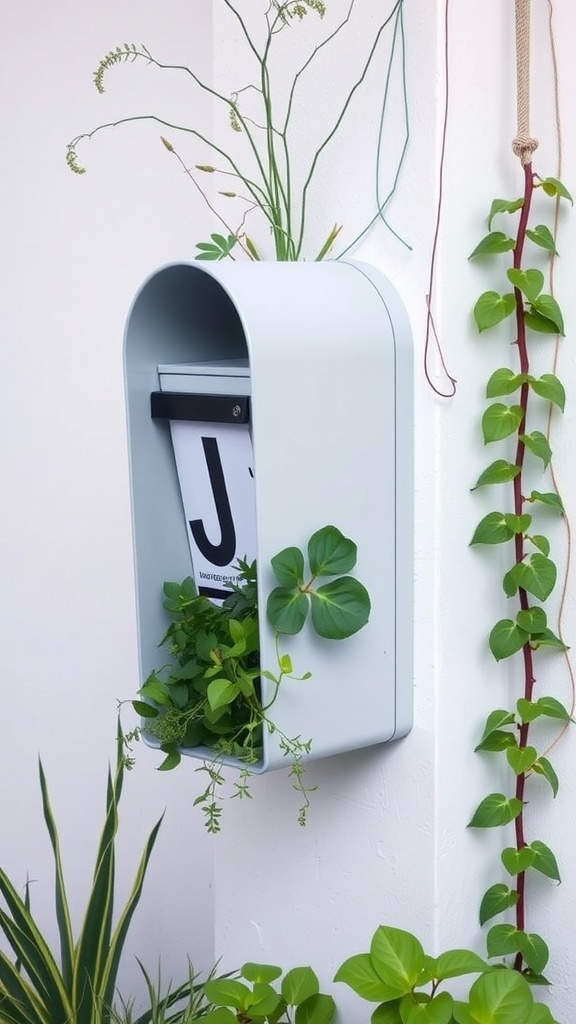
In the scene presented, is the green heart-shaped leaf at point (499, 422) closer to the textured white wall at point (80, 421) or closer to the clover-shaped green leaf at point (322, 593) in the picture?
the clover-shaped green leaf at point (322, 593)

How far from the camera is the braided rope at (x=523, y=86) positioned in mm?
1352

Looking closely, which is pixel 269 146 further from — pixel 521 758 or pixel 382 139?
pixel 521 758

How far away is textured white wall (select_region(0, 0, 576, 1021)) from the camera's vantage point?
140 cm

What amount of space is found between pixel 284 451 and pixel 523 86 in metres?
0.51

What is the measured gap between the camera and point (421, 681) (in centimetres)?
144

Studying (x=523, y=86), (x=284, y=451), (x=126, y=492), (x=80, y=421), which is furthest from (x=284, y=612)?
(x=80, y=421)

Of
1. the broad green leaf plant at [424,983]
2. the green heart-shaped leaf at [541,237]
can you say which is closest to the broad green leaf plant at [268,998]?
the broad green leaf plant at [424,983]

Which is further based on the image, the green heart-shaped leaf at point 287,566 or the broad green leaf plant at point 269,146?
the broad green leaf plant at point 269,146

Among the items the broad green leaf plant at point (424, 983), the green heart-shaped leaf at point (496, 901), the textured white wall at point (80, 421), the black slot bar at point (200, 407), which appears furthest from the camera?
the textured white wall at point (80, 421)

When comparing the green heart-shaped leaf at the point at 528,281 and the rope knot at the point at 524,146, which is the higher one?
the rope knot at the point at 524,146

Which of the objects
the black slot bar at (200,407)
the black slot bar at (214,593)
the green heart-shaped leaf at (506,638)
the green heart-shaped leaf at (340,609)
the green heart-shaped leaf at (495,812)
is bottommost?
the green heart-shaped leaf at (495,812)

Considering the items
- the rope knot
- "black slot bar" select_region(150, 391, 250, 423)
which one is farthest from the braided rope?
"black slot bar" select_region(150, 391, 250, 423)

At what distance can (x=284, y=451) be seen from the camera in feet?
4.19

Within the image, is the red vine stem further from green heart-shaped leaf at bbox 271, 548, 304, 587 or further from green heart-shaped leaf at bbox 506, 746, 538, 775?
green heart-shaped leaf at bbox 271, 548, 304, 587
